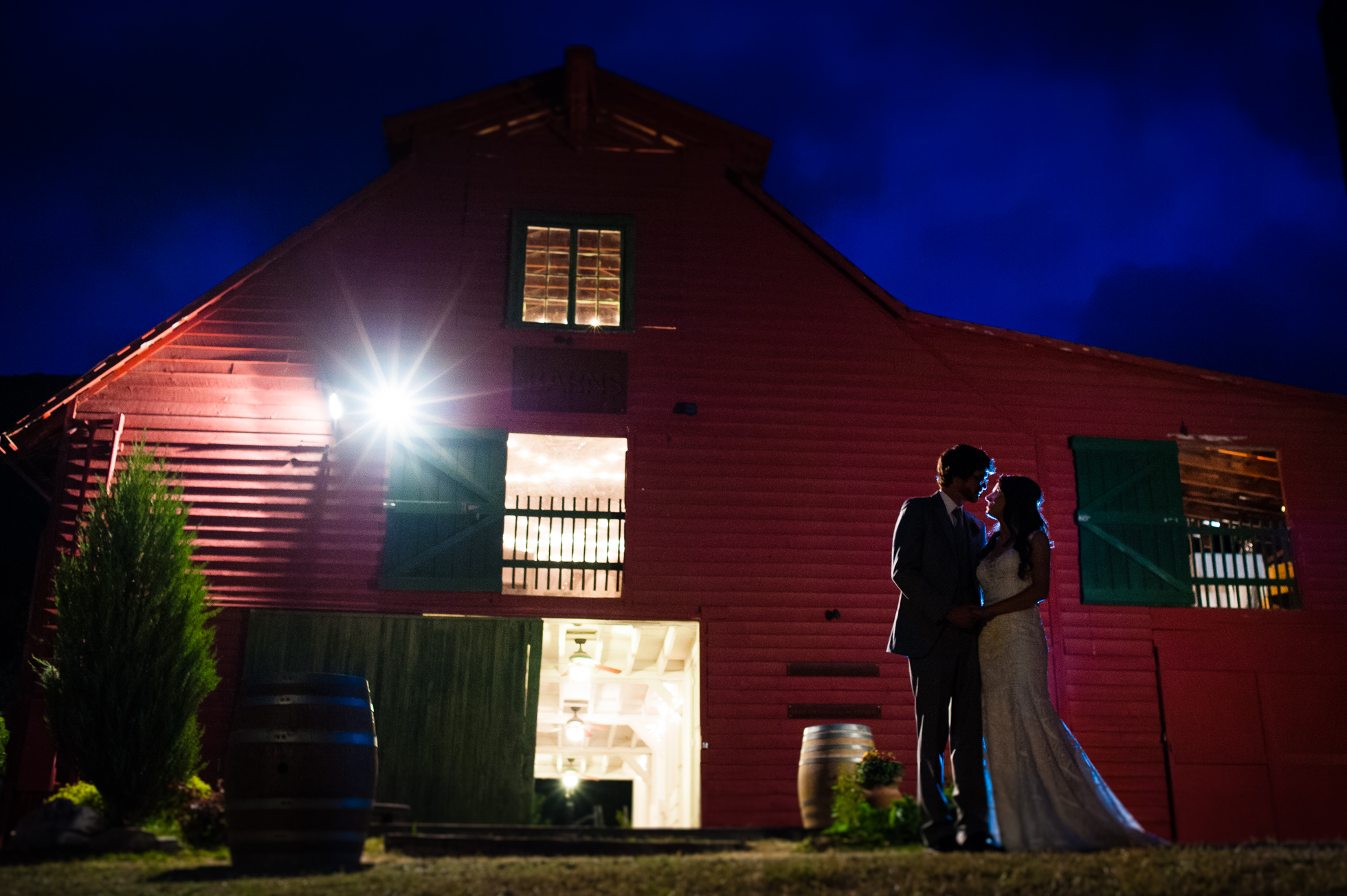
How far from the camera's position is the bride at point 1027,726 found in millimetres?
5418

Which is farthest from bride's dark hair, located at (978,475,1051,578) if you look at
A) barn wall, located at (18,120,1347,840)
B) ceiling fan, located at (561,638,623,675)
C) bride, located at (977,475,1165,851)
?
ceiling fan, located at (561,638,623,675)

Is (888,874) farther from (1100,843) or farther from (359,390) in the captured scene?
(359,390)

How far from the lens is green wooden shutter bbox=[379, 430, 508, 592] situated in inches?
431

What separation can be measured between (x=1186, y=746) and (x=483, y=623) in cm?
687

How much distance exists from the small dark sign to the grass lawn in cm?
639

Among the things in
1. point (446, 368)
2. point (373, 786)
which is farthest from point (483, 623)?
point (373, 786)

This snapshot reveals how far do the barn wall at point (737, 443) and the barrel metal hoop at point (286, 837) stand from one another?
4888mm

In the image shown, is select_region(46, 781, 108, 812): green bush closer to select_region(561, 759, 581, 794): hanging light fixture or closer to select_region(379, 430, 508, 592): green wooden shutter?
select_region(379, 430, 508, 592): green wooden shutter

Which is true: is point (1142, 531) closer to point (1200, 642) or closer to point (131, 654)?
point (1200, 642)

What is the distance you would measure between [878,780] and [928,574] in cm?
253

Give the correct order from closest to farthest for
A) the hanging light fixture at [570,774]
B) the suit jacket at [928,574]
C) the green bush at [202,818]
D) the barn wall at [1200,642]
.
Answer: the suit jacket at [928,574] < the green bush at [202,818] < the barn wall at [1200,642] < the hanging light fixture at [570,774]

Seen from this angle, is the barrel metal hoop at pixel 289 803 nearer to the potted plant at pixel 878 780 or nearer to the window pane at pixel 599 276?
the potted plant at pixel 878 780

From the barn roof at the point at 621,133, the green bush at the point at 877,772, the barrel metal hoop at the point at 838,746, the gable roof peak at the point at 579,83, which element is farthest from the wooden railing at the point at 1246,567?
the gable roof peak at the point at 579,83

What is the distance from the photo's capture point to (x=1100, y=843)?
5320 mm
